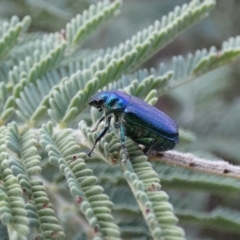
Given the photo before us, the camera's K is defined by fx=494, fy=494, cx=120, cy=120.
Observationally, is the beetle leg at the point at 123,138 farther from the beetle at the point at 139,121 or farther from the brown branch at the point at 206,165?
the brown branch at the point at 206,165

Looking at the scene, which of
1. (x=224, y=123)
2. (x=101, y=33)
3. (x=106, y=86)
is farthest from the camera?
(x=101, y=33)

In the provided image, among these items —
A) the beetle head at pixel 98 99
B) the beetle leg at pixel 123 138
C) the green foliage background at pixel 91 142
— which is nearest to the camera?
the green foliage background at pixel 91 142

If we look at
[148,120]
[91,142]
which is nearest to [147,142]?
[148,120]

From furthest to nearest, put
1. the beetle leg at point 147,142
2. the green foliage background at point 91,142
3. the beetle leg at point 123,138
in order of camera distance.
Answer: the beetle leg at point 147,142
the beetle leg at point 123,138
the green foliage background at point 91,142

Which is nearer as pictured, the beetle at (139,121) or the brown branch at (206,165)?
the brown branch at (206,165)

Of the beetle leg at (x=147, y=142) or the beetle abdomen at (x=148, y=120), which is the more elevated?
the beetle abdomen at (x=148, y=120)

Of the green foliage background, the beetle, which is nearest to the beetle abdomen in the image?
the beetle

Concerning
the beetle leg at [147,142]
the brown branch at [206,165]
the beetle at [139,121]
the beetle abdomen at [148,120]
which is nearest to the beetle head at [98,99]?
the beetle at [139,121]

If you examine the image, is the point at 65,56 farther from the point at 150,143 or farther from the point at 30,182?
the point at 30,182

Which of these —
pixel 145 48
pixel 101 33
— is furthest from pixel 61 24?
pixel 145 48
